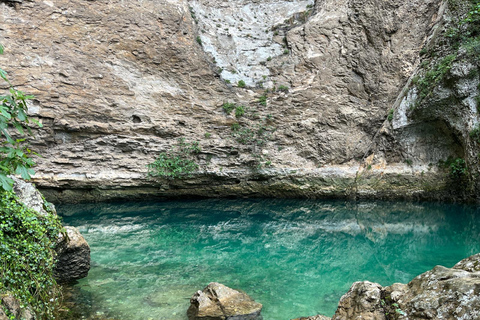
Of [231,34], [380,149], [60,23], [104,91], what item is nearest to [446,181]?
[380,149]

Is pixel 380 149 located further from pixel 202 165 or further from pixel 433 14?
pixel 202 165

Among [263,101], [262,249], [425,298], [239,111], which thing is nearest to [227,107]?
[239,111]

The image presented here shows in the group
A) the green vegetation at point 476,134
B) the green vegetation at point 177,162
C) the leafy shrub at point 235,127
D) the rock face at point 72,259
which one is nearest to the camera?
the rock face at point 72,259

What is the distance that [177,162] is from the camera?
13016 millimetres

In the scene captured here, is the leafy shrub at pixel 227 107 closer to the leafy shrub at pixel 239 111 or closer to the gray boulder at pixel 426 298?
the leafy shrub at pixel 239 111

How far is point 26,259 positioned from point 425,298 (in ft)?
12.7

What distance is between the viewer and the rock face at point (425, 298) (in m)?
1.96

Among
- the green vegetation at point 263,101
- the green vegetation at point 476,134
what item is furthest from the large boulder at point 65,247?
the green vegetation at point 476,134

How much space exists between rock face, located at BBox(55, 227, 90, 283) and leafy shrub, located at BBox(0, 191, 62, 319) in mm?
1166

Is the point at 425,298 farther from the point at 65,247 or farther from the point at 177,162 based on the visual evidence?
the point at 177,162

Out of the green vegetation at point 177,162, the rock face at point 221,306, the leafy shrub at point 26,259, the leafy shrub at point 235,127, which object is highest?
the leafy shrub at point 235,127

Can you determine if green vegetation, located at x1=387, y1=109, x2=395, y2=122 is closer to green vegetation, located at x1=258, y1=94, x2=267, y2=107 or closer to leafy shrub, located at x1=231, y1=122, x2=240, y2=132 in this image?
green vegetation, located at x1=258, y1=94, x2=267, y2=107

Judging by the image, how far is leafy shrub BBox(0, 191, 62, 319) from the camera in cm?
337

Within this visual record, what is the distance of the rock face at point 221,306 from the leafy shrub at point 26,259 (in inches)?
68.8
